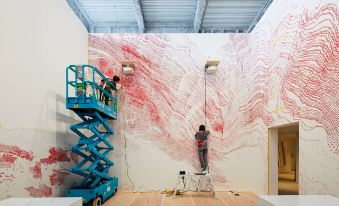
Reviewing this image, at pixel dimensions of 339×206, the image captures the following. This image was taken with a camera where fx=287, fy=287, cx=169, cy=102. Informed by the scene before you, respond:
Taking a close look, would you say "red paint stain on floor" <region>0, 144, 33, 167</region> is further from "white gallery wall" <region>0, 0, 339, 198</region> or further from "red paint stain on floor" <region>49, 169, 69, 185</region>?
"red paint stain on floor" <region>49, 169, 69, 185</region>

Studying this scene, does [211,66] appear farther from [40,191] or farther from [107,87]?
[40,191]

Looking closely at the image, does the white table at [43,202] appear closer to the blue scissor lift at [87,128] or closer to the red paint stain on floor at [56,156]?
the red paint stain on floor at [56,156]

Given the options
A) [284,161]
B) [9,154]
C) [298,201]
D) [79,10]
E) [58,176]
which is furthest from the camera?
[284,161]

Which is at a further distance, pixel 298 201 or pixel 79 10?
pixel 79 10

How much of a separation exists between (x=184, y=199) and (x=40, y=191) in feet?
9.85

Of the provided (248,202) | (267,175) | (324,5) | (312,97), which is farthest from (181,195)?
(324,5)

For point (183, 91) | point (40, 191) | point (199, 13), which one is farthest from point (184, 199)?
point (199, 13)

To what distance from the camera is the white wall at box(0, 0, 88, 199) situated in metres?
4.09

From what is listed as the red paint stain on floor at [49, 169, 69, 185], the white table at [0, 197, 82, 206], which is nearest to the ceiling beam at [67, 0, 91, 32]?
the red paint stain on floor at [49, 169, 69, 185]

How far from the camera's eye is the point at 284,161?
1218cm

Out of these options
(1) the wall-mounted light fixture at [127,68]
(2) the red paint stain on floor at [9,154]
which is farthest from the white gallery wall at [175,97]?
(1) the wall-mounted light fixture at [127,68]

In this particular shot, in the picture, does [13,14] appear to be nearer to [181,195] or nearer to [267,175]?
Answer: [181,195]

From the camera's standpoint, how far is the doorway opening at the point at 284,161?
6602 mm

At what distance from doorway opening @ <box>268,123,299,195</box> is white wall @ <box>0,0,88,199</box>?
459 cm
